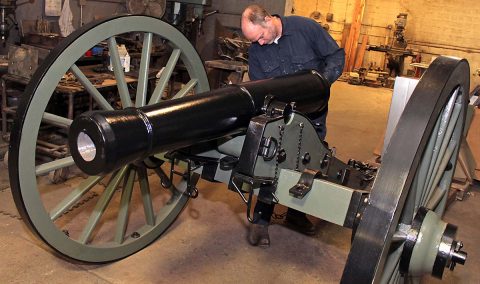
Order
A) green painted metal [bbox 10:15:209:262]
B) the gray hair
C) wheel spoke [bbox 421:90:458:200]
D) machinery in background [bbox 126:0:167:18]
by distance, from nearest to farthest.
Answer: wheel spoke [bbox 421:90:458:200]
green painted metal [bbox 10:15:209:262]
the gray hair
machinery in background [bbox 126:0:167:18]

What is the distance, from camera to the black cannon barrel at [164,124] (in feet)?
4.34

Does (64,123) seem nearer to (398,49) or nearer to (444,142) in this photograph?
(444,142)

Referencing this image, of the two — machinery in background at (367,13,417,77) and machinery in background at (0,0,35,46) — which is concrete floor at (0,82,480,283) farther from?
machinery in background at (367,13,417,77)

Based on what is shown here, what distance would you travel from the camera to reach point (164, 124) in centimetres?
148

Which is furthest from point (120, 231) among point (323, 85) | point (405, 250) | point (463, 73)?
point (463, 73)

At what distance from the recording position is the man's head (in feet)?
7.86

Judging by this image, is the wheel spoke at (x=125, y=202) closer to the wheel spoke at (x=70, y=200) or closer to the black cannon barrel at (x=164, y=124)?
the wheel spoke at (x=70, y=200)

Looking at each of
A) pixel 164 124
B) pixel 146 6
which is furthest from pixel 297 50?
pixel 146 6

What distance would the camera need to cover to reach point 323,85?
2232 millimetres

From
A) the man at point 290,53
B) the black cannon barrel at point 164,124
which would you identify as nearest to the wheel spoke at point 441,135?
the black cannon barrel at point 164,124

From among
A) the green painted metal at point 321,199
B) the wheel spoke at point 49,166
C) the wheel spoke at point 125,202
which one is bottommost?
the wheel spoke at point 125,202

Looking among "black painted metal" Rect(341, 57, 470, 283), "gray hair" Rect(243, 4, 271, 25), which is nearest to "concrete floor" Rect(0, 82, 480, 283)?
"gray hair" Rect(243, 4, 271, 25)

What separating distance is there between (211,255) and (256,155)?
1015 millimetres

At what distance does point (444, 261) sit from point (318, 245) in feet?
4.72
